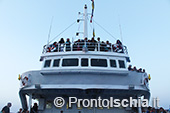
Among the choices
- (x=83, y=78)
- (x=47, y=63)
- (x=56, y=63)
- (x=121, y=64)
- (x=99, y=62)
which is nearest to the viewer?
(x=83, y=78)

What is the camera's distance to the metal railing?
14.5 meters

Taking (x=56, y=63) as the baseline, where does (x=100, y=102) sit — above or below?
below

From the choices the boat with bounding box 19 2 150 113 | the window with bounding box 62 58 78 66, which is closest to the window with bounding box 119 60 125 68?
the boat with bounding box 19 2 150 113

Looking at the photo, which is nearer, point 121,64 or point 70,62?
point 70,62

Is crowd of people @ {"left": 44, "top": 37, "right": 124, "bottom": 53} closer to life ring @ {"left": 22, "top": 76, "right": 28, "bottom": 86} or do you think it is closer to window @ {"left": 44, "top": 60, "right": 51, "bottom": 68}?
window @ {"left": 44, "top": 60, "right": 51, "bottom": 68}

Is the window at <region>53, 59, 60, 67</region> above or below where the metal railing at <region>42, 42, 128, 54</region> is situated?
below

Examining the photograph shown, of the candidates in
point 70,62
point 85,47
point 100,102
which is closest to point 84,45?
point 85,47

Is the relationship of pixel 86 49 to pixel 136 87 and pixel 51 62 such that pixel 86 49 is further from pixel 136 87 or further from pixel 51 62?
pixel 136 87

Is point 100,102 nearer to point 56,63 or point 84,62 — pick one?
point 84,62

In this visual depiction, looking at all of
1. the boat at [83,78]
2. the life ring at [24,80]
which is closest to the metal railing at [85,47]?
the boat at [83,78]

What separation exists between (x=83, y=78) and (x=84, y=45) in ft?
9.51

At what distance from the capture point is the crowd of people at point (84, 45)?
47.6 feet

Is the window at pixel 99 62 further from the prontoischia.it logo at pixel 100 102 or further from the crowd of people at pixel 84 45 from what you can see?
the prontoischia.it logo at pixel 100 102

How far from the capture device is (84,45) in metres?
14.6
